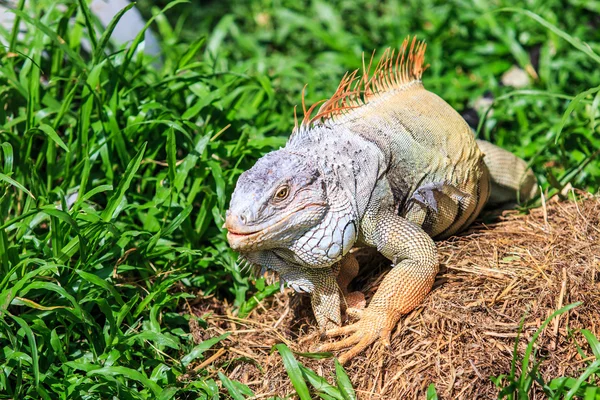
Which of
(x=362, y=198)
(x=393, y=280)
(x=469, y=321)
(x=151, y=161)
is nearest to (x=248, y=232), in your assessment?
(x=362, y=198)

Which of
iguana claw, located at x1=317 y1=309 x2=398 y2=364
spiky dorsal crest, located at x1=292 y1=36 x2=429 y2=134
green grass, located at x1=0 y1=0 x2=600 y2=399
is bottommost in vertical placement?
iguana claw, located at x1=317 y1=309 x2=398 y2=364

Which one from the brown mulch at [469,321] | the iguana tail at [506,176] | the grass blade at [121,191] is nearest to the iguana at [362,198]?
the brown mulch at [469,321]

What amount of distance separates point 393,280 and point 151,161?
1.82m

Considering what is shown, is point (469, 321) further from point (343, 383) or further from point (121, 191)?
point (121, 191)

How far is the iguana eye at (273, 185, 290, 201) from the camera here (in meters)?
3.16

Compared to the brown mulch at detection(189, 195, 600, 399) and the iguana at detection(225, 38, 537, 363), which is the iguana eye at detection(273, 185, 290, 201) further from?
the brown mulch at detection(189, 195, 600, 399)

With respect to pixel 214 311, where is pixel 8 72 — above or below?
above

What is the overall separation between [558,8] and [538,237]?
127 inches

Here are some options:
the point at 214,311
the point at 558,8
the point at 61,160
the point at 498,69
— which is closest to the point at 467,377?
the point at 214,311

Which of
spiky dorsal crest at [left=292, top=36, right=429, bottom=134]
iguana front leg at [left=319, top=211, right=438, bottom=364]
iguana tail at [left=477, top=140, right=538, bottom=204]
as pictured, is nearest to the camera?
iguana front leg at [left=319, top=211, right=438, bottom=364]

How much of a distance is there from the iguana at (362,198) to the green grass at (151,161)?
48cm

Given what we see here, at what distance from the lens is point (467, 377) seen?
309 centimetres

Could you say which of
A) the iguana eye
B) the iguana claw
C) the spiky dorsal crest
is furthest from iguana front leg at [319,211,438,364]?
the spiky dorsal crest

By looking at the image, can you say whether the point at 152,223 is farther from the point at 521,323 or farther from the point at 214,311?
the point at 521,323
